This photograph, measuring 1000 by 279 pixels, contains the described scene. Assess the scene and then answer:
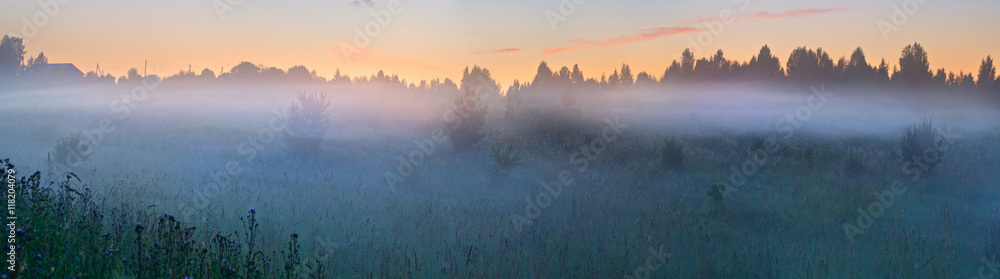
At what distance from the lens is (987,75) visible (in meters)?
65.2

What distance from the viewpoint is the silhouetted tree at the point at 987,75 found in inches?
2530

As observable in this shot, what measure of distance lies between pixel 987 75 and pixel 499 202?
273ft

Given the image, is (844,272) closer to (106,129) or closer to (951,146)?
(951,146)

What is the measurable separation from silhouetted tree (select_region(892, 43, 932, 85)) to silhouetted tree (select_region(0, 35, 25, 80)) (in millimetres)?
105529

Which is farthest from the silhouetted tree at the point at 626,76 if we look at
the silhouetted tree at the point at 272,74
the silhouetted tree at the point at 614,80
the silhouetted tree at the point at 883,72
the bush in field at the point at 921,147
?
the bush in field at the point at 921,147

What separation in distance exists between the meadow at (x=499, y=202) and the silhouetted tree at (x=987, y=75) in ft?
147

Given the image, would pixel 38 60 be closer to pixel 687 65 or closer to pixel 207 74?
pixel 207 74

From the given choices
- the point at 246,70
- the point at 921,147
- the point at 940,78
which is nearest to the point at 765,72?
the point at 940,78

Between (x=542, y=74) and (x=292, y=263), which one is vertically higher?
(x=542, y=74)

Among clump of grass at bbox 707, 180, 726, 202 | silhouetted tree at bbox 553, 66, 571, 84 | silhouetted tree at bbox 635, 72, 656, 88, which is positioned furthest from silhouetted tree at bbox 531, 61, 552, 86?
clump of grass at bbox 707, 180, 726, 202

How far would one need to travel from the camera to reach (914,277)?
7.11 metres

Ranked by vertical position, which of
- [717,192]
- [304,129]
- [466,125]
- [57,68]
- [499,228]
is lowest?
[499,228]

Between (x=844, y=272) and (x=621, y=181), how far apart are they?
890 centimetres

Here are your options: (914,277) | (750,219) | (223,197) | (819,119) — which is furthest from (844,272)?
(819,119)
